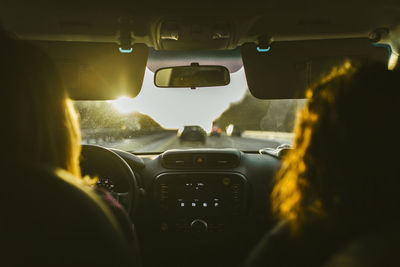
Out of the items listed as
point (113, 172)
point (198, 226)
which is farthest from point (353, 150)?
point (198, 226)

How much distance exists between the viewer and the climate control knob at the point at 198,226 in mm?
4012

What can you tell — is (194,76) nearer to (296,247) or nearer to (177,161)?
(177,161)

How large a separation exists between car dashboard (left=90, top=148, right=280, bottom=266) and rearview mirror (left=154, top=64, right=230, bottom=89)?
0.89 metres

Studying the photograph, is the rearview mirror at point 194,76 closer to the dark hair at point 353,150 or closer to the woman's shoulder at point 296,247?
the dark hair at point 353,150

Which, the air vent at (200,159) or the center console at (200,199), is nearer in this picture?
the center console at (200,199)

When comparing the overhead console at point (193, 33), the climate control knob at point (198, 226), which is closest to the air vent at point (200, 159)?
the climate control knob at point (198, 226)

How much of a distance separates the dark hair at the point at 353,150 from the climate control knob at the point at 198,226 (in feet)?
8.84

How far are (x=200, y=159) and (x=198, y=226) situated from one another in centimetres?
85

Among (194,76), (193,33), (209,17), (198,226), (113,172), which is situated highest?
(209,17)

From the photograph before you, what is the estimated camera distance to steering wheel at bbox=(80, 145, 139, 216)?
3.36 meters

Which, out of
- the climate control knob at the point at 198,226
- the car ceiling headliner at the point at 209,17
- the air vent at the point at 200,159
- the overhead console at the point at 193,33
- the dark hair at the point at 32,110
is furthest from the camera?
the air vent at the point at 200,159

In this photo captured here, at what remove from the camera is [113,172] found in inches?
137

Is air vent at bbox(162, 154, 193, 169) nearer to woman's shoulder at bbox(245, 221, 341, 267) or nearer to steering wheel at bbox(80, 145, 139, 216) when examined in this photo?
steering wheel at bbox(80, 145, 139, 216)

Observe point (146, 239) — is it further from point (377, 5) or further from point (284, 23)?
point (377, 5)
